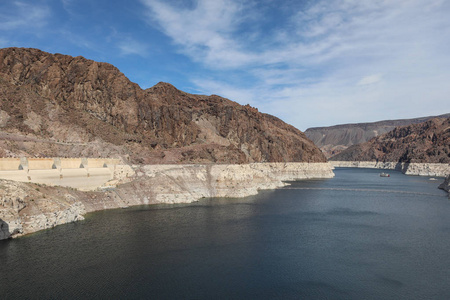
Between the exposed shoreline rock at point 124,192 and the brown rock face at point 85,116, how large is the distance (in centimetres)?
1113

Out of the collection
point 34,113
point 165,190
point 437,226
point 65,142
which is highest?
point 34,113

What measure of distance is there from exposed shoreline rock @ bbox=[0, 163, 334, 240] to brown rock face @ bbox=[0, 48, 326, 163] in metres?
11.1

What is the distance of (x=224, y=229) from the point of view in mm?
53906

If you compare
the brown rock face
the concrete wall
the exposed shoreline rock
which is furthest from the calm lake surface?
the brown rock face

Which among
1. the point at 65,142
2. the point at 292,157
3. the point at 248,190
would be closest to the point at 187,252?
the point at 248,190

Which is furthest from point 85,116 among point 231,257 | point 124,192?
point 231,257

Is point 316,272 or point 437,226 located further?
point 437,226

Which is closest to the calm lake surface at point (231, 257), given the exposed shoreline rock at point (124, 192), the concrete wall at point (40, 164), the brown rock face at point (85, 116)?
the exposed shoreline rock at point (124, 192)

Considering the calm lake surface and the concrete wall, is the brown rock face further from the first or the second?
the calm lake surface

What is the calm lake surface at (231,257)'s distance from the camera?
3033 cm

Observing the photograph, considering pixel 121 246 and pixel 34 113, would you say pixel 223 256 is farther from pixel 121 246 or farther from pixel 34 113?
pixel 34 113

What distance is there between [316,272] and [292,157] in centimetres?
16119

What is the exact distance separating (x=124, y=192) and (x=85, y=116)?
136ft

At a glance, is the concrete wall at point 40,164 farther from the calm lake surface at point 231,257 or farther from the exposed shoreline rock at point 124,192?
the calm lake surface at point 231,257
